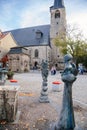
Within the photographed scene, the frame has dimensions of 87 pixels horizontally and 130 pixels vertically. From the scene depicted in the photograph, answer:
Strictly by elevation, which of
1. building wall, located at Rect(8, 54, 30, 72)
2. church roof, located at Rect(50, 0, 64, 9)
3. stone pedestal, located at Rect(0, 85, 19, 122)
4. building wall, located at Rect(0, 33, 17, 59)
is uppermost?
church roof, located at Rect(50, 0, 64, 9)

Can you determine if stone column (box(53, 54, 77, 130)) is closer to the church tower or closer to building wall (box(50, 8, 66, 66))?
building wall (box(50, 8, 66, 66))

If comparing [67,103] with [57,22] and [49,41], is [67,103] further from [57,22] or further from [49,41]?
[57,22]

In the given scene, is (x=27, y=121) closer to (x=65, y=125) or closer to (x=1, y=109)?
(x=1, y=109)

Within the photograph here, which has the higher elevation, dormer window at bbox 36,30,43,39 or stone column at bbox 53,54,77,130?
dormer window at bbox 36,30,43,39

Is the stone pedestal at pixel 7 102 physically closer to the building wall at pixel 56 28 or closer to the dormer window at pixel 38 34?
the building wall at pixel 56 28

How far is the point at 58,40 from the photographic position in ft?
141

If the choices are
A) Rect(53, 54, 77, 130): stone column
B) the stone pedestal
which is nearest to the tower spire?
the stone pedestal

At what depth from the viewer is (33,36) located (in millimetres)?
56156

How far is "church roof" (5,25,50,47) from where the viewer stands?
54.4 meters

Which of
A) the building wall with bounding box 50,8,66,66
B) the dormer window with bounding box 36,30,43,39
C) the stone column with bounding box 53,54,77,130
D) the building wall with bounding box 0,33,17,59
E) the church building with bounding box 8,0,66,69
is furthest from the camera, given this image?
the dormer window with bounding box 36,30,43,39

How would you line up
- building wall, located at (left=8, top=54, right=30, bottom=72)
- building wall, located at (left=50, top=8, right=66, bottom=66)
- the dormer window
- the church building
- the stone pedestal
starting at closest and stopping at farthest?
the stone pedestal < building wall, located at (left=8, top=54, right=30, bottom=72) < the church building < building wall, located at (left=50, top=8, right=66, bottom=66) < the dormer window

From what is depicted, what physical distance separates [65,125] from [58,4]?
180ft

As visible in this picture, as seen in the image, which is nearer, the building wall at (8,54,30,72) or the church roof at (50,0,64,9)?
the building wall at (8,54,30,72)

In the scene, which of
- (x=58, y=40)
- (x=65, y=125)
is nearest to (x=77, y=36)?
(x=58, y=40)
